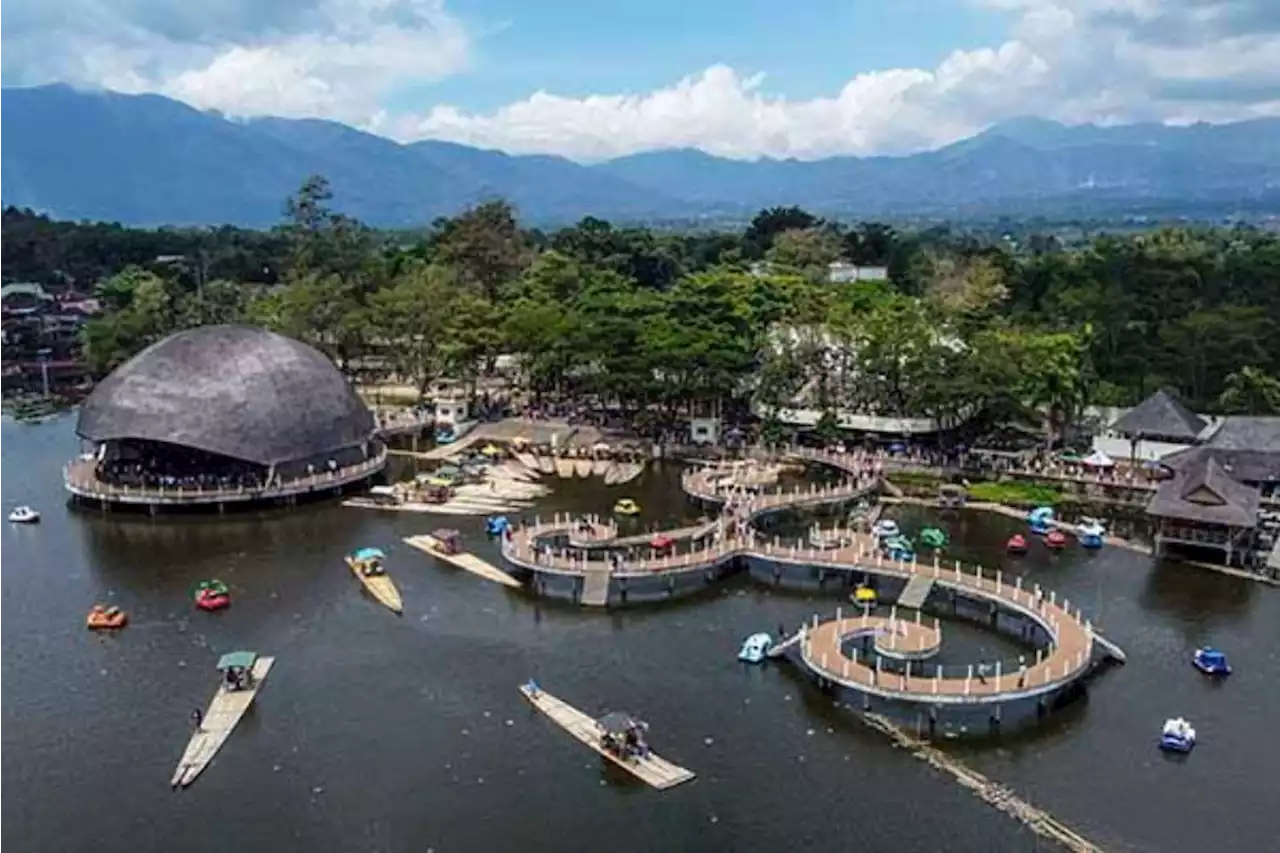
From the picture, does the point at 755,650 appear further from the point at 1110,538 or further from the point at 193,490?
the point at 193,490

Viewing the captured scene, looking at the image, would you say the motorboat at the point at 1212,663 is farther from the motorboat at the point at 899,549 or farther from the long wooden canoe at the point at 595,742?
the long wooden canoe at the point at 595,742

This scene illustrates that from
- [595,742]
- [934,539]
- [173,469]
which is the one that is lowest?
[595,742]

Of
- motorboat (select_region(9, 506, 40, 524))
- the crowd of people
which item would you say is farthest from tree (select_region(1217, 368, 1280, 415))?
motorboat (select_region(9, 506, 40, 524))

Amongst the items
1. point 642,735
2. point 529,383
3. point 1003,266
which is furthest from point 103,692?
point 1003,266

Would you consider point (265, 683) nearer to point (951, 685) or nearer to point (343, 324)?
point (951, 685)

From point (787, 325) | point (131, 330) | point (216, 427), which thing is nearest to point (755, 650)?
point (216, 427)

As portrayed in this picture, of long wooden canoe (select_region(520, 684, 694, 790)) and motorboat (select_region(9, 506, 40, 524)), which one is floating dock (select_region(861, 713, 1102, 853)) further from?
motorboat (select_region(9, 506, 40, 524))
